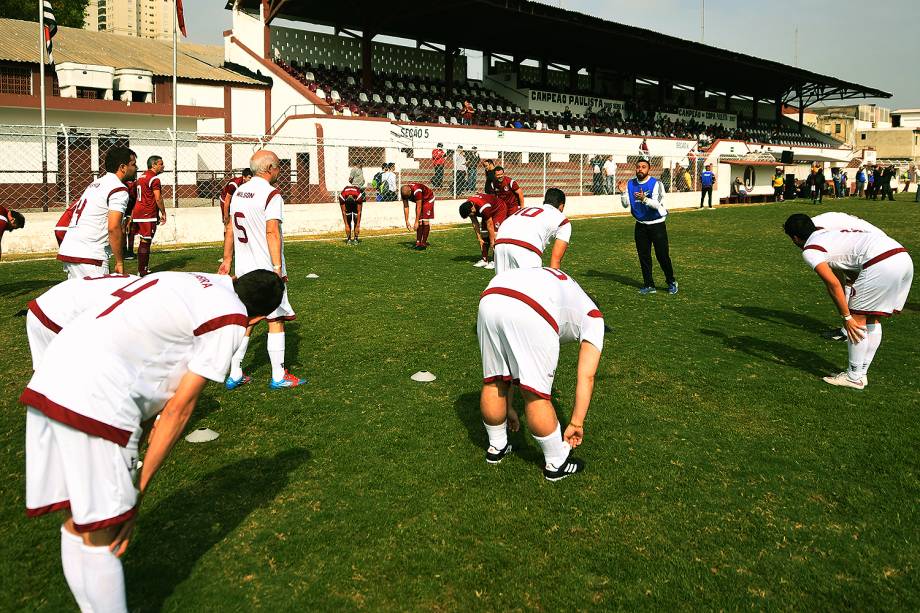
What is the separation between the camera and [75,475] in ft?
8.86

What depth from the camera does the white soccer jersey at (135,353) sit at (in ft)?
8.92

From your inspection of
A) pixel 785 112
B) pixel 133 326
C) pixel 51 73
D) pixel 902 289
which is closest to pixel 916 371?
pixel 902 289

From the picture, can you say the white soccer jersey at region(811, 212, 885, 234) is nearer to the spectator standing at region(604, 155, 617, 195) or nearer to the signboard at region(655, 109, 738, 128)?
the spectator standing at region(604, 155, 617, 195)

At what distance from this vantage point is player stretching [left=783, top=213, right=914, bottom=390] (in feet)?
20.8

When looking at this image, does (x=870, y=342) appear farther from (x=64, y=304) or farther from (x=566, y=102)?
(x=566, y=102)

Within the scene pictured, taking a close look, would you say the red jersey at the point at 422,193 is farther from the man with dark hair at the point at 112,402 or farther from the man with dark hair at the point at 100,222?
the man with dark hair at the point at 112,402

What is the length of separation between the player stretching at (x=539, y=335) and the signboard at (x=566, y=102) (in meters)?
38.5

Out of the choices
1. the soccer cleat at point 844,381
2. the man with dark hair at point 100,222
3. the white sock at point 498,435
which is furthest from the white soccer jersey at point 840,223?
the man with dark hair at point 100,222

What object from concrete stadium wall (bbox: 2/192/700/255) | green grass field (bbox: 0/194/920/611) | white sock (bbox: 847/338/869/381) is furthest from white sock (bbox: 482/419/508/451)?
concrete stadium wall (bbox: 2/192/700/255)

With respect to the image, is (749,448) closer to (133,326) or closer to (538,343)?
(538,343)

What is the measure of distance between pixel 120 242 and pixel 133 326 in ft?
15.9

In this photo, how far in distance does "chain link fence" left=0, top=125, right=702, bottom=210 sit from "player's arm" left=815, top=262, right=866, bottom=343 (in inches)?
524

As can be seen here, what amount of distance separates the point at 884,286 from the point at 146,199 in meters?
11.4

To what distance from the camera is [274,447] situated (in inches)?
201
